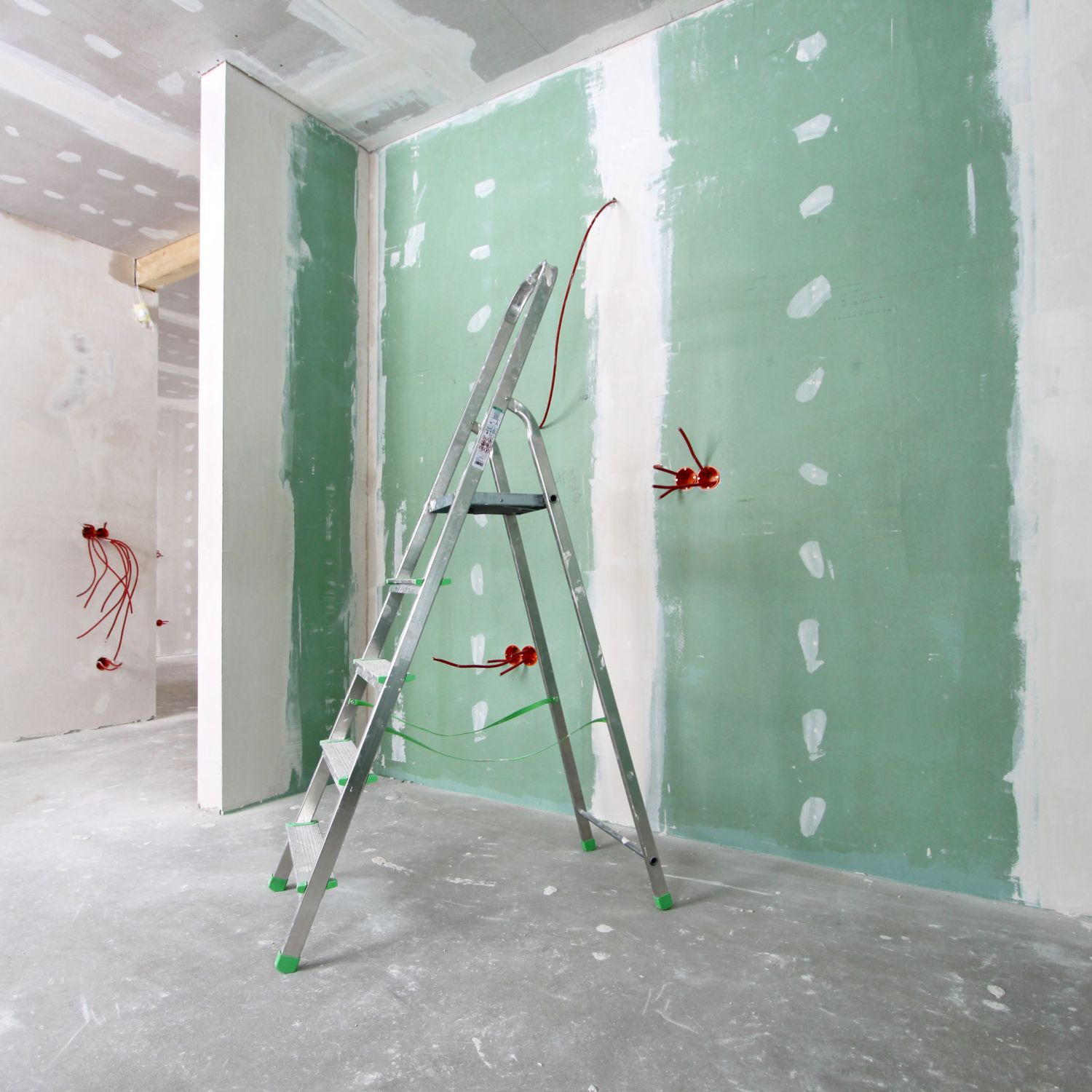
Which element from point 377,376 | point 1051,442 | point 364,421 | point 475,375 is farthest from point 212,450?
point 1051,442

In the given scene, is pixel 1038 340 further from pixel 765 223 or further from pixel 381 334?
pixel 381 334

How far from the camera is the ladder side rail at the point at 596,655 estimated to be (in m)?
1.80

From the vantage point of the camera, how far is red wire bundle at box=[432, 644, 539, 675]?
2.36 meters

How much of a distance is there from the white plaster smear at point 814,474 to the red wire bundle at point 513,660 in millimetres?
943

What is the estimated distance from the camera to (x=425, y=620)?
164 cm

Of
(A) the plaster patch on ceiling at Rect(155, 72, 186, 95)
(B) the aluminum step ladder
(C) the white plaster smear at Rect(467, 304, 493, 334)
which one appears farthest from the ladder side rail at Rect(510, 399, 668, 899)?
(A) the plaster patch on ceiling at Rect(155, 72, 186, 95)

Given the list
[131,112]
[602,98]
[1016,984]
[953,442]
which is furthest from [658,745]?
[131,112]

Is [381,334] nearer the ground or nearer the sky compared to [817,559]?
nearer the sky

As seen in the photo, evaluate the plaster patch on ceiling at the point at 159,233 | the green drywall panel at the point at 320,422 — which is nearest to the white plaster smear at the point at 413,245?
the green drywall panel at the point at 320,422

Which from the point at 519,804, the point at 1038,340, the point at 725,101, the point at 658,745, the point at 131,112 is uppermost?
the point at 131,112

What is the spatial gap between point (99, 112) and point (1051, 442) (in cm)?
A: 345

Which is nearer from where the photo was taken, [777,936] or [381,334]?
[777,936]

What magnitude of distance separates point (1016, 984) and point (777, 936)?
18.2 inches

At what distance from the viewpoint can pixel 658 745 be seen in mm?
2330
